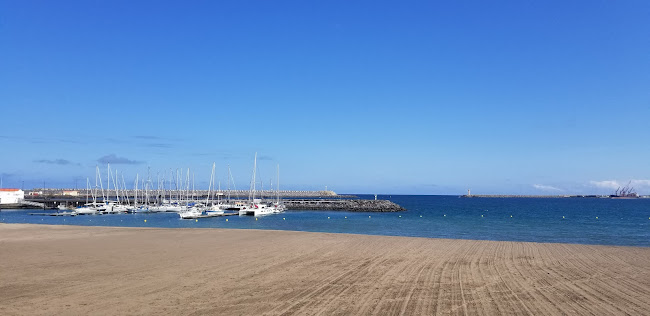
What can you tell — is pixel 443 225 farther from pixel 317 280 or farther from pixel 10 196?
pixel 10 196

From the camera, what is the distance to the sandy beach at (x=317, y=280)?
35.1 ft

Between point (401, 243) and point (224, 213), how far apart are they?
1822 inches

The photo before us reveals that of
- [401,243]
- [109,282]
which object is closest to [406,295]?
[109,282]

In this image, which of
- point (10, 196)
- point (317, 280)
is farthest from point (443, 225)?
point (10, 196)

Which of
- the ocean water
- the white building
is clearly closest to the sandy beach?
the ocean water

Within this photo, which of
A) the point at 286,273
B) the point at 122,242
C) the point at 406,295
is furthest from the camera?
the point at 122,242

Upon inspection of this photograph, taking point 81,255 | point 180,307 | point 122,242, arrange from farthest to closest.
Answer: point 122,242
point 81,255
point 180,307

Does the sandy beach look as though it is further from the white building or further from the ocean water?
the white building

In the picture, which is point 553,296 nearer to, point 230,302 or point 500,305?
point 500,305

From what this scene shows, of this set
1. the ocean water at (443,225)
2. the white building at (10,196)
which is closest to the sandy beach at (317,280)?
the ocean water at (443,225)

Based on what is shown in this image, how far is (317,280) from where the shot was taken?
14094 millimetres

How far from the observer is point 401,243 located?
2564 centimetres

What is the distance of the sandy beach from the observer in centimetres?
1070

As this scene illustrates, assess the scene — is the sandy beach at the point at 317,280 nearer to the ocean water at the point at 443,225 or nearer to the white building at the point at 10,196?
the ocean water at the point at 443,225
